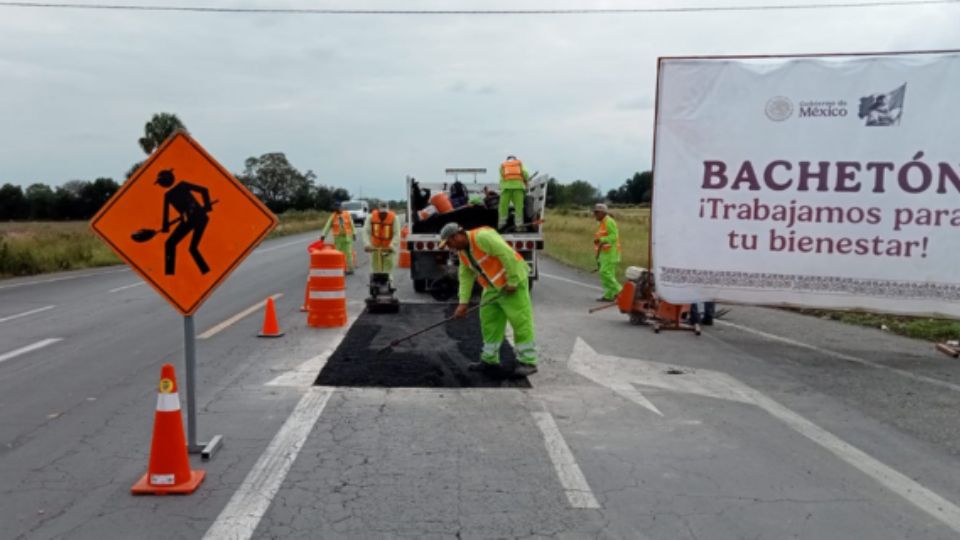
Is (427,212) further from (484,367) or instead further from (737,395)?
(737,395)

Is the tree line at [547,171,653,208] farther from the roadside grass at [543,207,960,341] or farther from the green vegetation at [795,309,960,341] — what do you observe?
the green vegetation at [795,309,960,341]

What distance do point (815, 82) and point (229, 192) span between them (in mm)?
7195

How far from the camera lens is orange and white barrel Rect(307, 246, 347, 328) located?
988 cm

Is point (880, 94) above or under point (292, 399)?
above

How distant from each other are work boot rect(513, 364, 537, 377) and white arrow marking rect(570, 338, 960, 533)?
570 millimetres

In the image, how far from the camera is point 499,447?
5.13 metres

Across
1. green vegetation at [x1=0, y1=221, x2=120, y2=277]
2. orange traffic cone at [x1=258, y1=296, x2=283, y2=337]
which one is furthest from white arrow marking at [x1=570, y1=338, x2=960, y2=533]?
green vegetation at [x1=0, y1=221, x2=120, y2=277]

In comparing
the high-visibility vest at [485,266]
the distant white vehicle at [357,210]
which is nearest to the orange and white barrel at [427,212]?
the high-visibility vest at [485,266]

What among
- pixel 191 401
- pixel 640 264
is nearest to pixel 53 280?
pixel 640 264

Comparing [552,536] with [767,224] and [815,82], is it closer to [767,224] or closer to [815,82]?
[767,224]

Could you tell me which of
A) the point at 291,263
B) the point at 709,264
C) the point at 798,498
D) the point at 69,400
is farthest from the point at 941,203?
the point at 291,263

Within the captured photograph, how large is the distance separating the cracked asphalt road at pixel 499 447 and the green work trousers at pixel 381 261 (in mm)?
3651

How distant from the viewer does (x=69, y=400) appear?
20.8 ft

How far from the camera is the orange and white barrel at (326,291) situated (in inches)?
389
